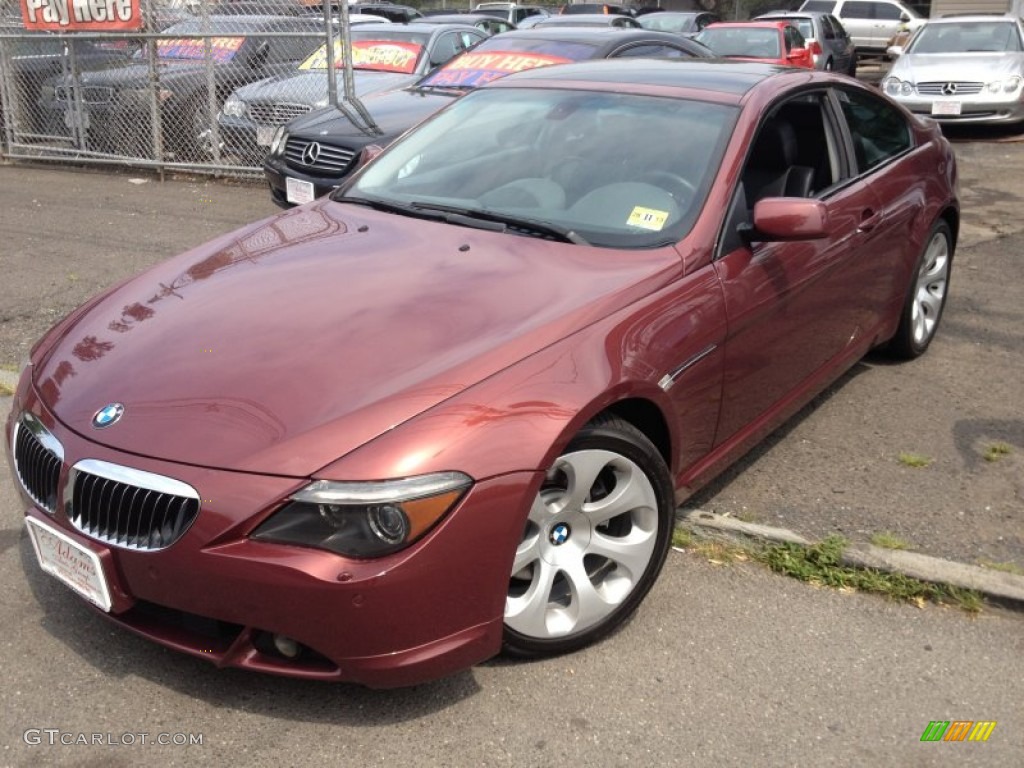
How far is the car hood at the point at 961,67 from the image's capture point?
1240cm

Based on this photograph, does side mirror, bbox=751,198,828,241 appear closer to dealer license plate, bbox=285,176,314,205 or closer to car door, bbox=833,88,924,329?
car door, bbox=833,88,924,329

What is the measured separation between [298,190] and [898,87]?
28.3 ft

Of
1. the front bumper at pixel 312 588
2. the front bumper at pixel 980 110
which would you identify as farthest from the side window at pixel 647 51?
the front bumper at pixel 312 588

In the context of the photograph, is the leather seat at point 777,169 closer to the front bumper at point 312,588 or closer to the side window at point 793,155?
the side window at point 793,155

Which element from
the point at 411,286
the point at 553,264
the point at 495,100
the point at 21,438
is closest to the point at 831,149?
the point at 495,100

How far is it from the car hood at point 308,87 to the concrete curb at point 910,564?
7.03m

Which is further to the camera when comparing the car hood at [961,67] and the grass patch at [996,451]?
the car hood at [961,67]

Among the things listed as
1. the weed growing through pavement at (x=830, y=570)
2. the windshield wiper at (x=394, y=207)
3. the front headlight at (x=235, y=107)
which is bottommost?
the weed growing through pavement at (x=830, y=570)

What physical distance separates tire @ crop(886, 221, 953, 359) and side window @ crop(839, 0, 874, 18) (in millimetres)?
23579

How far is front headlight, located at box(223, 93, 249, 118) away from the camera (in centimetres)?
997

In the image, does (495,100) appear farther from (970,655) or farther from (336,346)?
(970,655)

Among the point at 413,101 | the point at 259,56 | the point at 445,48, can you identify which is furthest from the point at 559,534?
the point at 445,48

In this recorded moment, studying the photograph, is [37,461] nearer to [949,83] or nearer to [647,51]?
[647,51]

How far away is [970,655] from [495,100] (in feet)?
9.27
